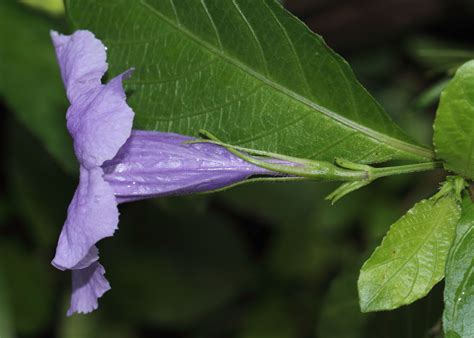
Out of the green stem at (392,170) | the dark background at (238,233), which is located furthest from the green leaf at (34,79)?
the green stem at (392,170)

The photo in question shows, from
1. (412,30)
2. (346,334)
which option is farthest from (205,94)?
(412,30)

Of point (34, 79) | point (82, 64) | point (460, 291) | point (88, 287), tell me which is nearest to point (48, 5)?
point (34, 79)

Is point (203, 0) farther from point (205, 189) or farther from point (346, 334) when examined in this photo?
point (346, 334)

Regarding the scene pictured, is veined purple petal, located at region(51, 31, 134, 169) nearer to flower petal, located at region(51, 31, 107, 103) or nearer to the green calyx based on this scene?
flower petal, located at region(51, 31, 107, 103)

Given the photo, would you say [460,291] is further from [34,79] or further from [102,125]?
[34,79]

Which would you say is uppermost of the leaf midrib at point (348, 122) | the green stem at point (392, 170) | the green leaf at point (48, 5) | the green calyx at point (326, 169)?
the leaf midrib at point (348, 122)

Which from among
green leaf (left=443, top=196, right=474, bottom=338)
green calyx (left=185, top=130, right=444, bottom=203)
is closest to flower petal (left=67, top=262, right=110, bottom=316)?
green calyx (left=185, top=130, right=444, bottom=203)

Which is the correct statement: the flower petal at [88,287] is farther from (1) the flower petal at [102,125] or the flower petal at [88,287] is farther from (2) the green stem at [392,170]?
(2) the green stem at [392,170]
